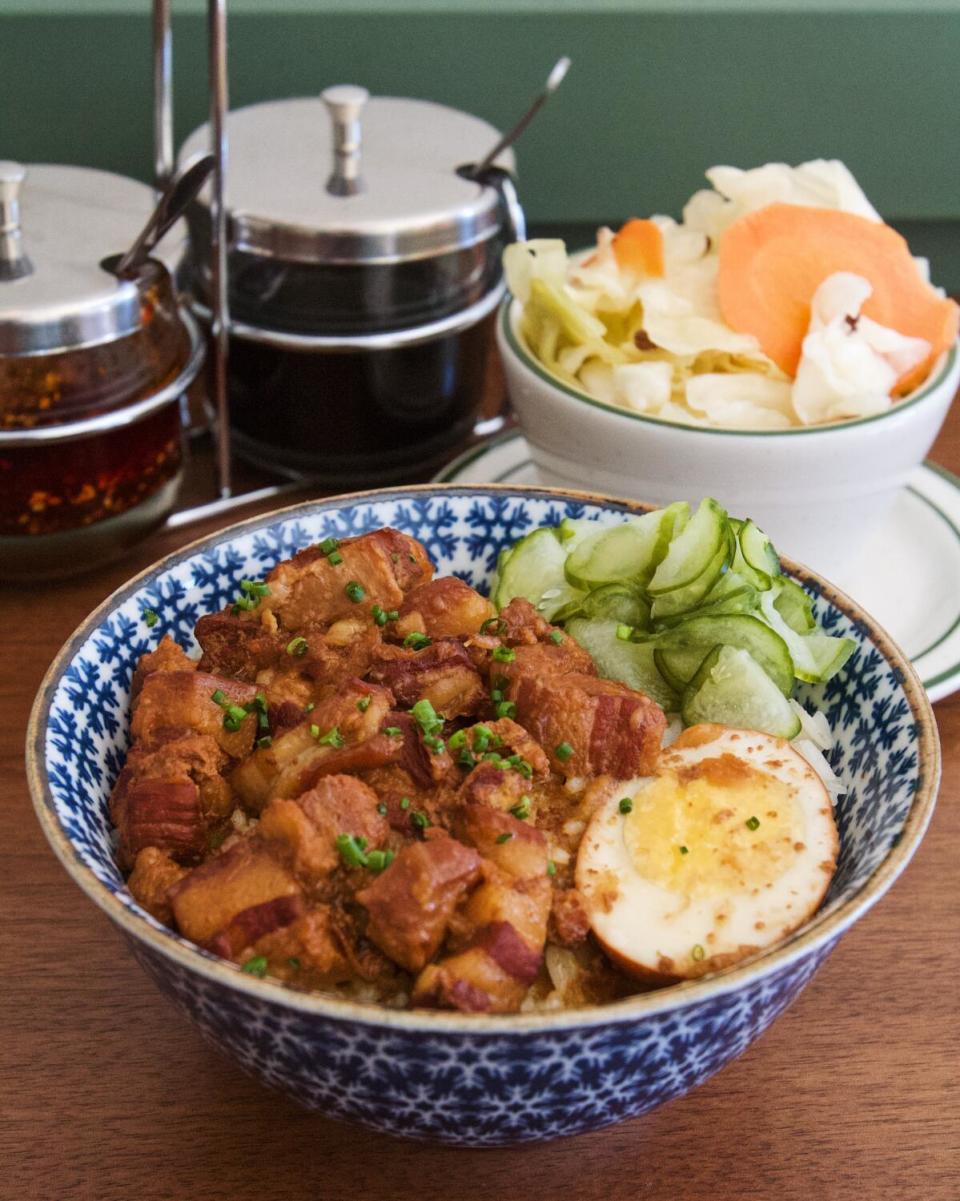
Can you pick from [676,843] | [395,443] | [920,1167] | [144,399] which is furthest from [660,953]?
[395,443]

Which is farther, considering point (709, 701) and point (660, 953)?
point (709, 701)

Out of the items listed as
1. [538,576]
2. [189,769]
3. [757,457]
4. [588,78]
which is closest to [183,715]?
[189,769]

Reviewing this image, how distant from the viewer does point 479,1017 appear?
1.09 meters

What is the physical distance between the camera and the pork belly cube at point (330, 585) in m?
1.65

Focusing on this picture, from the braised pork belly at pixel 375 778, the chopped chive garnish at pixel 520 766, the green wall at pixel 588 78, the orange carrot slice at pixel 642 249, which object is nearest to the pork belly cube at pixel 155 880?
the braised pork belly at pixel 375 778

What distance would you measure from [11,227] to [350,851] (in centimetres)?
136

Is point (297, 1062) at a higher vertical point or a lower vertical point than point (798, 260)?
lower

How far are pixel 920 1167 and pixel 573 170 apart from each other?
2785 millimetres

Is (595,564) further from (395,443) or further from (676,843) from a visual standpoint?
(395,443)

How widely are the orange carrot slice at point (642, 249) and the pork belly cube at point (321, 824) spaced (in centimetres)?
142

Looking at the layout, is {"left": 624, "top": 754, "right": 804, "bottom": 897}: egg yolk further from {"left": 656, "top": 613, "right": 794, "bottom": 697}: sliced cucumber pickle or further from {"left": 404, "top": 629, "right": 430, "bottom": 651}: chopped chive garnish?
{"left": 404, "top": 629, "right": 430, "bottom": 651}: chopped chive garnish

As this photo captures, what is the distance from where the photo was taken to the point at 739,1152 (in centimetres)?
145

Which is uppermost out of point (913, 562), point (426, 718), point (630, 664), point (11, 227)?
point (11, 227)

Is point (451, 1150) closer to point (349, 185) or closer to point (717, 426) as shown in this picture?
point (717, 426)
